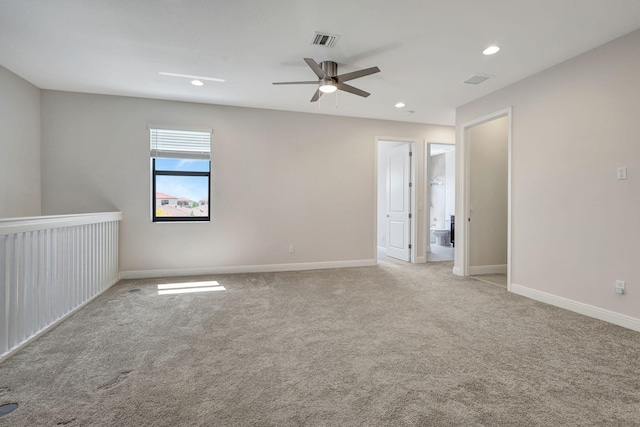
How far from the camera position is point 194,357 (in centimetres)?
220

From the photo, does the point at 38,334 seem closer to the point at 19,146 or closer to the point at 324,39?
the point at 19,146

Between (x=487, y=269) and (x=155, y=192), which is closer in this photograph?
(x=155, y=192)

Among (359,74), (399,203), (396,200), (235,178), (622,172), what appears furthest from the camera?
(396,200)

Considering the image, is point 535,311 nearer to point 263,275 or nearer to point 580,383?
point 580,383

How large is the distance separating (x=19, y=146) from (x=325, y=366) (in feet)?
15.1

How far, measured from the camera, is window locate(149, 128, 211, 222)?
464 centimetres

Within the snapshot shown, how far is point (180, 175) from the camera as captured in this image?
479cm

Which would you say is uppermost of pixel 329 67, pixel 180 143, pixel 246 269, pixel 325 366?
pixel 329 67

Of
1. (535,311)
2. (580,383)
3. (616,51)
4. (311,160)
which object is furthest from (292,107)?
(580,383)

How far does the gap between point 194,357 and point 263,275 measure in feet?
8.51

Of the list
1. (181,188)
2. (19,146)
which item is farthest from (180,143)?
(19,146)

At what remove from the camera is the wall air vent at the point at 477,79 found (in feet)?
12.2

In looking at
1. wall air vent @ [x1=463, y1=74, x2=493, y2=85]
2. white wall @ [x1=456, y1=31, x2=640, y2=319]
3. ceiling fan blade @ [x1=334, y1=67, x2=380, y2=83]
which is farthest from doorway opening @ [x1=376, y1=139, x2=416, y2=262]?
ceiling fan blade @ [x1=334, y1=67, x2=380, y2=83]

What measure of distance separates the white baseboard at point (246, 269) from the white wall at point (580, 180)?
255 centimetres
